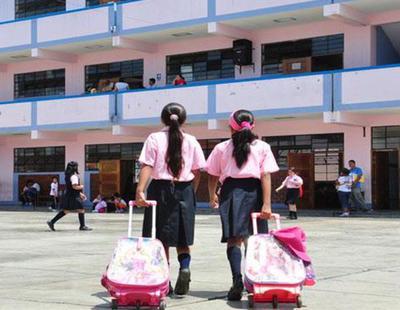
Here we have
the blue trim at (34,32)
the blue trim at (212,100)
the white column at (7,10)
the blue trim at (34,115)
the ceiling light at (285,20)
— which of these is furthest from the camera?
the white column at (7,10)

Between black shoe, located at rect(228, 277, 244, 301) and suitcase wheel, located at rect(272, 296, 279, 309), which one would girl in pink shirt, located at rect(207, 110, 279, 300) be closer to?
black shoe, located at rect(228, 277, 244, 301)

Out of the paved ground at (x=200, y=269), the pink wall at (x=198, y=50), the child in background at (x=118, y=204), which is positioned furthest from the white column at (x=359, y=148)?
the paved ground at (x=200, y=269)

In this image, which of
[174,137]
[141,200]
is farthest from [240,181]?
[141,200]

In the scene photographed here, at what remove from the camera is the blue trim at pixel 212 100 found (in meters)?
28.5

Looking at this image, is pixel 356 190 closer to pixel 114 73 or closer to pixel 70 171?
pixel 70 171

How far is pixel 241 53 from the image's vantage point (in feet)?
98.1

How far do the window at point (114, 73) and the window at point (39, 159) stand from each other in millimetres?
3615

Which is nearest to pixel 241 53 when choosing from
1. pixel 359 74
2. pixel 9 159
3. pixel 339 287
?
pixel 359 74

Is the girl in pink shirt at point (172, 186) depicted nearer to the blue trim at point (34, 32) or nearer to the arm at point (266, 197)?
the arm at point (266, 197)

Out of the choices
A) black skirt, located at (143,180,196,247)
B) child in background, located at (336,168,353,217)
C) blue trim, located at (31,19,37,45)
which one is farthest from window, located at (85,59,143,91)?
black skirt, located at (143,180,196,247)

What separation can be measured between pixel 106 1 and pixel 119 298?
28.5 metres

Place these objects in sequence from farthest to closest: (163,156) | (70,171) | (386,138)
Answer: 1. (386,138)
2. (70,171)
3. (163,156)

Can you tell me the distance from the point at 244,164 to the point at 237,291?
4.12 ft

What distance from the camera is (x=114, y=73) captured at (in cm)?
3481
